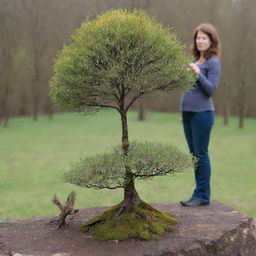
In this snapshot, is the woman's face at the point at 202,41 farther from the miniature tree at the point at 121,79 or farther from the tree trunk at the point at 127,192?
the tree trunk at the point at 127,192

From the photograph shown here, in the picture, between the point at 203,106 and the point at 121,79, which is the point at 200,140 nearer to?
the point at 203,106

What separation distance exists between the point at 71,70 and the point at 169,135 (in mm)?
15016

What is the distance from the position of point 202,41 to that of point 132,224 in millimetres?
2219

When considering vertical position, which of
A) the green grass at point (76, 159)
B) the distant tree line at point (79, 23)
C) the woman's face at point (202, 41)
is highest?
the distant tree line at point (79, 23)

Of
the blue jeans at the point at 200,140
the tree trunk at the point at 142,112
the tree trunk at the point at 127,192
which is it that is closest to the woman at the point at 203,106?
the blue jeans at the point at 200,140

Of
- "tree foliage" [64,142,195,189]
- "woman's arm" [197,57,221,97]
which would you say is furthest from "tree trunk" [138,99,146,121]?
"tree foliage" [64,142,195,189]

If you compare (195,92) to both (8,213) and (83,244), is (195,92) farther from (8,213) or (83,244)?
(8,213)

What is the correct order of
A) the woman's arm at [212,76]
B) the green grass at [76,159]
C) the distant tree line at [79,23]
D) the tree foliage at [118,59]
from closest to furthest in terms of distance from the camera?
the tree foliage at [118,59], the woman's arm at [212,76], the green grass at [76,159], the distant tree line at [79,23]

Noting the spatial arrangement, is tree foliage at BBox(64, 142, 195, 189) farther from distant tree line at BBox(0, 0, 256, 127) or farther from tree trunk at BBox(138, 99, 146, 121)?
tree trunk at BBox(138, 99, 146, 121)

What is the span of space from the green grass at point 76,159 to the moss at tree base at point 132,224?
1.95 ft

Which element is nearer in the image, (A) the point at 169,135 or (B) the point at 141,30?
(B) the point at 141,30

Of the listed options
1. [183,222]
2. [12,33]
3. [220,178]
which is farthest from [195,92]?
[12,33]

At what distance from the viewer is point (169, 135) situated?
18531mm

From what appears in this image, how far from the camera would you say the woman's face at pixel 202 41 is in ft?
16.2
